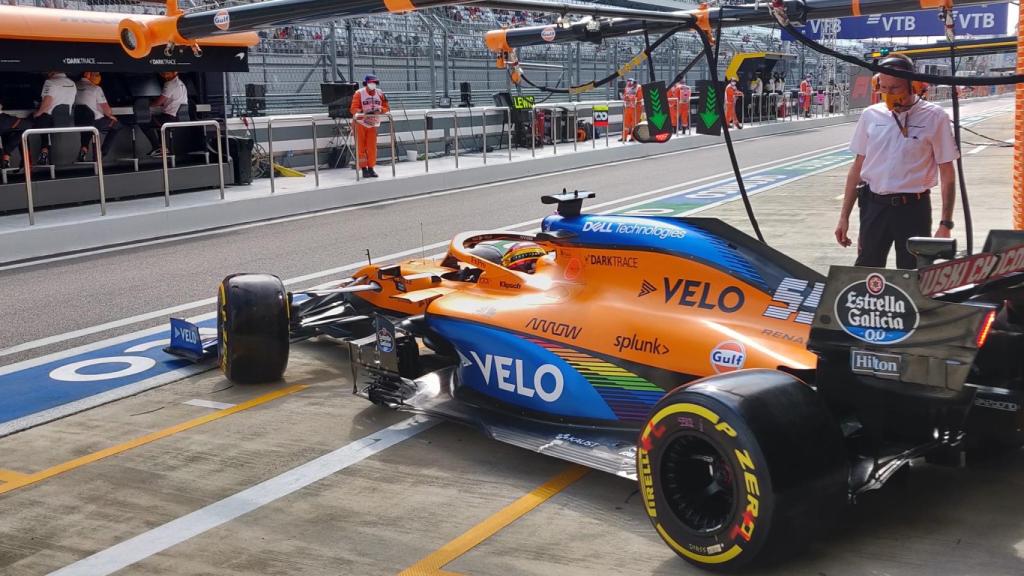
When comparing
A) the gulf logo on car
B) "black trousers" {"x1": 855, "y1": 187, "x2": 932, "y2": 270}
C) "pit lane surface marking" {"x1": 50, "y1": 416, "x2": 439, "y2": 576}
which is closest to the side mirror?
the gulf logo on car

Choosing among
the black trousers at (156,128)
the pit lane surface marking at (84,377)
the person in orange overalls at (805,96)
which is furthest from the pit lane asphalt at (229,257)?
the person in orange overalls at (805,96)

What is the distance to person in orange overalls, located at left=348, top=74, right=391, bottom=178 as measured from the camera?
757 inches

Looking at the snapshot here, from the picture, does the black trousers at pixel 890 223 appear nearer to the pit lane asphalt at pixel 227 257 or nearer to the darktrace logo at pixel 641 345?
the darktrace logo at pixel 641 345

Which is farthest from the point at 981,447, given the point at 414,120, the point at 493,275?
the point at 414,120

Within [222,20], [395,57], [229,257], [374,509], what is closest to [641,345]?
[374,509]

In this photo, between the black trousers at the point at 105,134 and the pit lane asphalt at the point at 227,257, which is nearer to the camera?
the pit lane asphalt at the point at 227,257

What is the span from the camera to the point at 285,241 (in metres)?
13.4

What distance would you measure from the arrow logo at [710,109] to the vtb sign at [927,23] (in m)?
0.51

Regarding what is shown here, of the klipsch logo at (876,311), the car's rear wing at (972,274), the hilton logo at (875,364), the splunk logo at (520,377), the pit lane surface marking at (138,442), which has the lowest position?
the pit lane surface marking at (138,442)

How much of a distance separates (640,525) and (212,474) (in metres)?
2.23

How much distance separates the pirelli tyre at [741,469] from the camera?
3.80 metres

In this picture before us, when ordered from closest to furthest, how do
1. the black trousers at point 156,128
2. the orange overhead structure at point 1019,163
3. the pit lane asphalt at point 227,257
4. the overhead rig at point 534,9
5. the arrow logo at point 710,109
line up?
1. the overhead rig at point 534,9
2. the arrow logo at point 710,109
3. the orange overhead structure at point 1019,163
4. the pit lane asphalt at point 227,257
5. the black trousers at point 156,128

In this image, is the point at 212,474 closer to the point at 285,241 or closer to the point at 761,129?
the point at 285,241

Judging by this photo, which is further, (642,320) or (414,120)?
(414,120)
